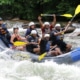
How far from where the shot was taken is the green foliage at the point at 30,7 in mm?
19352

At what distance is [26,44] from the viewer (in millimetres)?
8367

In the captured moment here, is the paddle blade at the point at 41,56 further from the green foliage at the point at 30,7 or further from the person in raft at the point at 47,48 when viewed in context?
the green foliage at the point at 30,7

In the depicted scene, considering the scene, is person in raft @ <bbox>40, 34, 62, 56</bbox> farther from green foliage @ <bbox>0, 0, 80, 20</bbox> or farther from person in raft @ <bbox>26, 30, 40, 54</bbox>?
green foliage @ <bbox>0, 0, 80, 20</bbox>

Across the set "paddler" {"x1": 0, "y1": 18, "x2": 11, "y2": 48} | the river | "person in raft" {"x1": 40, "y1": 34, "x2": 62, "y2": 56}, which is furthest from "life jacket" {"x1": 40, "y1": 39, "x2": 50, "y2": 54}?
"paddler" {"x1": 0, "y1": 18, "x2": 11, "y2": 48}

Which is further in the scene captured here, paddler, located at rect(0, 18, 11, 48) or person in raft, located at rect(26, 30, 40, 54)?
paddler, located at rect(0, 18, 11, 48)

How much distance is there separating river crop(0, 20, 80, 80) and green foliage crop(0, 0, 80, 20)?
11.5 metres

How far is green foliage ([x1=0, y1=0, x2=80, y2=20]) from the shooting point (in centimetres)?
1935

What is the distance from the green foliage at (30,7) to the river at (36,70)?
452 inches

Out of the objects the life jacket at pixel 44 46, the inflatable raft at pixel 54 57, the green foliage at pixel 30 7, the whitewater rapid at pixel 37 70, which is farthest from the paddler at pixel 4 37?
the green foliage at pixel 30 7

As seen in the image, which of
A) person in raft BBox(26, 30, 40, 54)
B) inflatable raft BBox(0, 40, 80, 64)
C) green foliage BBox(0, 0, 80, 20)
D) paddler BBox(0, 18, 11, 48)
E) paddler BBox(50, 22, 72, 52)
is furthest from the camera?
green foliage BBox(0, 0, 80, 20)

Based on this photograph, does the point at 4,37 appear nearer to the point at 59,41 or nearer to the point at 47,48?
the point at 47,48

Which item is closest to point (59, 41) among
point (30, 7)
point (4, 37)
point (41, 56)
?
point (41, 56)

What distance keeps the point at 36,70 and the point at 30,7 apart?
1391 cm

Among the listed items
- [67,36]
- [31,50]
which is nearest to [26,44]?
[31,50]
